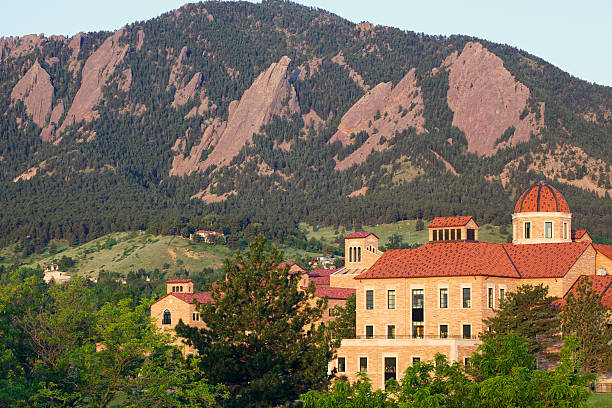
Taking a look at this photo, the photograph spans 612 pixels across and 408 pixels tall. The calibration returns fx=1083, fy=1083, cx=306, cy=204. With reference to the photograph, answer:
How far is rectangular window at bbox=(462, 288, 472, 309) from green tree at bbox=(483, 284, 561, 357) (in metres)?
4.49

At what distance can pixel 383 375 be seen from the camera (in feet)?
325

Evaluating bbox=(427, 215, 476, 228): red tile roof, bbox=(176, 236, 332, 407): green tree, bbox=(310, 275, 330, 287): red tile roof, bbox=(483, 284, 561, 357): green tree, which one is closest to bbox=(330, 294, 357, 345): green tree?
bbox=(427, 215, 476, 228): red tile roof

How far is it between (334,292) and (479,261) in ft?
114

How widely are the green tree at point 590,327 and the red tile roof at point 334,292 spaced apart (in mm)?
43333

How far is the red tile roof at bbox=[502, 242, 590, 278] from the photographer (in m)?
105

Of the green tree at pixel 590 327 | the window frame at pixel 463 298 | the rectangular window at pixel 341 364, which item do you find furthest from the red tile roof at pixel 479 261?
the green tree at pixel 590 327

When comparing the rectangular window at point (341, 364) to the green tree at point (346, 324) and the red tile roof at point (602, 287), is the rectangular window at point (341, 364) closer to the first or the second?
the green tree at point (346, 324)

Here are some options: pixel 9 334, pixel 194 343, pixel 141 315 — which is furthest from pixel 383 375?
pixel 9 334

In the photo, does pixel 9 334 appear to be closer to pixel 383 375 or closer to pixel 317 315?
pixel 317 315

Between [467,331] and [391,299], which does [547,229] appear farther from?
[391,299]

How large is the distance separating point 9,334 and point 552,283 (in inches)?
2047

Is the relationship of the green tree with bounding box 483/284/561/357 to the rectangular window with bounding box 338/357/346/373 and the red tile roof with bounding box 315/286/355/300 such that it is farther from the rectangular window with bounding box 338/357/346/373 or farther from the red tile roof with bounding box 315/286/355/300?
the red tile roof with bounding box 315/286/355/300

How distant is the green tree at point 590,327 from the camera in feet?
298

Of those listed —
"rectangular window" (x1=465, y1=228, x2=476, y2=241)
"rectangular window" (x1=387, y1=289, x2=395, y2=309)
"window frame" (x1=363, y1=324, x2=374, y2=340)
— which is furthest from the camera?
"rectangular window" (x1=465, y1=228, x2=476, y2=241)
